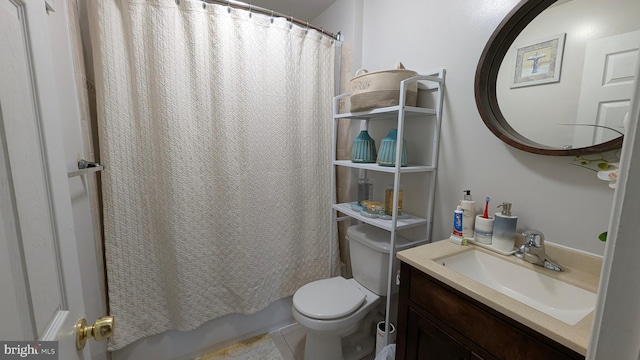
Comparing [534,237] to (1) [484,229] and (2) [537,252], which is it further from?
(1) [484,229]

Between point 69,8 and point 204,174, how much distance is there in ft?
3.00

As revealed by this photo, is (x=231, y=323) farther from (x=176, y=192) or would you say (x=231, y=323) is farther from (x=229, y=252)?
(x=176, y=192)

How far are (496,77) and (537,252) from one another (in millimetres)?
735

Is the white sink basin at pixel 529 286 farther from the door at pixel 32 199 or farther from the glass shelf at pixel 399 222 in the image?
the door at pixel 32 199

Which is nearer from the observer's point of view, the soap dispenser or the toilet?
the soap dispenser

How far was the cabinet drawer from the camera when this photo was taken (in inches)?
26.0

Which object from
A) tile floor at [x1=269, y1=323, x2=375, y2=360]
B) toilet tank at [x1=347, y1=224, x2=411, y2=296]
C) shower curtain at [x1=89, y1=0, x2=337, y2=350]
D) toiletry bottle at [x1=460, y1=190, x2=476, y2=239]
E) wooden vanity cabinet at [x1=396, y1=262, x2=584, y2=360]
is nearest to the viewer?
wooden vanity cabinet at [x1=396, y1=262, x2=584, y2=360]

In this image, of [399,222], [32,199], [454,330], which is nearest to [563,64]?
[399,222]

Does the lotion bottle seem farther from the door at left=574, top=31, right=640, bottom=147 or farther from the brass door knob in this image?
→ the brass door knob

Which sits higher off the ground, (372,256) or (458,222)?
(458,222)

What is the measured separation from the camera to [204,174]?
1478 millimetres

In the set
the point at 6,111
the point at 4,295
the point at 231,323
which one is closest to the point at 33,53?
the point at 6,111

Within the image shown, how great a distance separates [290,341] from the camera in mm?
1730

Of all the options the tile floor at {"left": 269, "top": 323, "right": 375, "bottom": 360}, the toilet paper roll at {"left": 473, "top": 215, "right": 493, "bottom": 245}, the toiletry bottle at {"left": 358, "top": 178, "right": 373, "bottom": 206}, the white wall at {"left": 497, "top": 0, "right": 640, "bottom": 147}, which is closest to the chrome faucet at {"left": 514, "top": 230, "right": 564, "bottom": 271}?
the toilet paper roll at {"left": 473, "top": 215, "right": 493, "bottom": 245}
